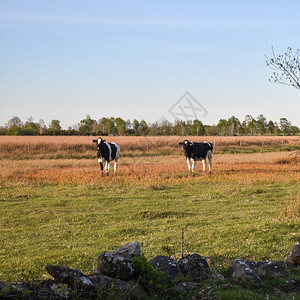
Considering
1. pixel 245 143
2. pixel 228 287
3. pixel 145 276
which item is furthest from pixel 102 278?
pixel 245 143

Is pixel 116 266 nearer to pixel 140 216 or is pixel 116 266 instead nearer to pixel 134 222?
pixel 134 222

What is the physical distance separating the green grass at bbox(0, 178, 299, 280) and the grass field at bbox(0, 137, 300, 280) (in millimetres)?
24

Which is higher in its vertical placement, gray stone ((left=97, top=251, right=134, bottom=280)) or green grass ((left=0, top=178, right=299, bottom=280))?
gray stone ((left=97, top=251, right=134, bottom=280))

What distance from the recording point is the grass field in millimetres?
8812

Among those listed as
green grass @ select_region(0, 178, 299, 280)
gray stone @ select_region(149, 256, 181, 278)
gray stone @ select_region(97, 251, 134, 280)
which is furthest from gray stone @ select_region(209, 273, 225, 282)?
green grass @ select_region(0, 178, 299, 280)

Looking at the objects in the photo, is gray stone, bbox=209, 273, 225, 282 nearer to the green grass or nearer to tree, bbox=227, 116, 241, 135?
the green grass

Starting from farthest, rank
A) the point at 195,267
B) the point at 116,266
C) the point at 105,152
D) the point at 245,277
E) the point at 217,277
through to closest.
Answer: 1. the point at 105,152
2. the point at 195,267
3. the point at 217,277
4. the point at 245,277
5. the point at 116,266

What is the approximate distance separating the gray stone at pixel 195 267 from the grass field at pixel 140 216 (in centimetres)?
60

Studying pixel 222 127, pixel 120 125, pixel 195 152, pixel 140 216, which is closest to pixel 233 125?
pixel 222 127

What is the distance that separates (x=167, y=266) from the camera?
6375 millimetres

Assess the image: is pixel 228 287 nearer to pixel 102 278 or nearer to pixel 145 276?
pixel 145 276

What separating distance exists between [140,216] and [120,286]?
694 cm

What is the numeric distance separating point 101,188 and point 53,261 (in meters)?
9.66

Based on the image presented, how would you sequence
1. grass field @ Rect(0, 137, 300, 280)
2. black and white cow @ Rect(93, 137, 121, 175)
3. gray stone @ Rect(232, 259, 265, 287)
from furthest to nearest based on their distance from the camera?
black and white cow @ Rect(93, 137, 121, 175), grass field @ Rect(0, 137, 300, 280), gray stone @ Rect(232, 259, 265, 287)
